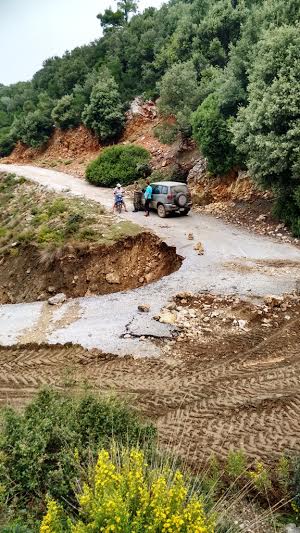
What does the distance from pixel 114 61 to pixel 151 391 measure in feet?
133

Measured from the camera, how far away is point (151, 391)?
9508 millimetres

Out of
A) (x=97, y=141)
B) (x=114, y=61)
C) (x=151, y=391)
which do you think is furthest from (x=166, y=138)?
(x=151, y=391)

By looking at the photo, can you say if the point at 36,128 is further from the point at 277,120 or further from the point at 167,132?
the point at 277,120

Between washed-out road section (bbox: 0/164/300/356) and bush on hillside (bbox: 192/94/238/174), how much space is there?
521 centimetres

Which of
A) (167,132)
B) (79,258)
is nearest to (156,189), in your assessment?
(79,258)

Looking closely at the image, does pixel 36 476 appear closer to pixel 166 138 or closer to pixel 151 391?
pixel 151 391

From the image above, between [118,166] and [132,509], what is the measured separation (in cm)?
2739

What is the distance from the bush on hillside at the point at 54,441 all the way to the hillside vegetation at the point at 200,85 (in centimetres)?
1338

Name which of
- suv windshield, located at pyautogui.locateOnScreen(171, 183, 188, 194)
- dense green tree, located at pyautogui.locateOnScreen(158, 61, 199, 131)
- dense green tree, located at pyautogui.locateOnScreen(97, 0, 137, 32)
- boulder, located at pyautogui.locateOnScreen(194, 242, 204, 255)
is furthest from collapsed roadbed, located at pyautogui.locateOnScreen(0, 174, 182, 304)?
dense green tree, located at pyautogui.locateOnScreen(97, 0, 137, 32)

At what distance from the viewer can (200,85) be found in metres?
30.1

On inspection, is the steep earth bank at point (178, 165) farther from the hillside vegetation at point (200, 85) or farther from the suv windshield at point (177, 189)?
the suv windshield at point (177, 189)

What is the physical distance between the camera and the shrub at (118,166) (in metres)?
29.8

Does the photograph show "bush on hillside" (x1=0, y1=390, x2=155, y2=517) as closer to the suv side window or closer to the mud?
the mud

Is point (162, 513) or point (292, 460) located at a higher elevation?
point (162, 513)
